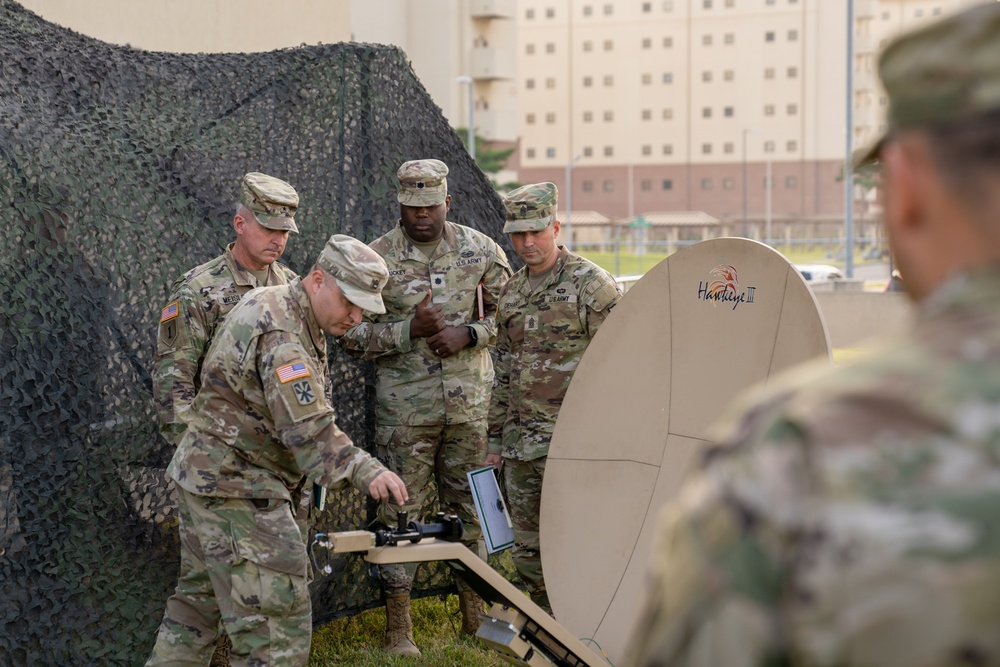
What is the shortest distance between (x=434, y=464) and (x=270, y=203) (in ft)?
5.21

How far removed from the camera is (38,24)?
5.47 meters

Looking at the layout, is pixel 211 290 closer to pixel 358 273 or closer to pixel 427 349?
pixel 427 349

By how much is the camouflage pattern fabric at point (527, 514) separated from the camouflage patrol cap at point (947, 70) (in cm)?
431

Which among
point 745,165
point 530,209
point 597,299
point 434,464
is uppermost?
point 745,165

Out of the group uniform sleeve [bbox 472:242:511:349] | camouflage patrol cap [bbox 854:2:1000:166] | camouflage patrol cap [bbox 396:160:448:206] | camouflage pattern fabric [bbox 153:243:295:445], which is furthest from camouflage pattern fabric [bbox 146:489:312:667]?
camouflage patrol cap [bbox 854:2:1000:166]

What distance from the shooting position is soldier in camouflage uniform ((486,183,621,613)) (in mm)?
5262

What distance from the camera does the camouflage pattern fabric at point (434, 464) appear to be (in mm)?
5629

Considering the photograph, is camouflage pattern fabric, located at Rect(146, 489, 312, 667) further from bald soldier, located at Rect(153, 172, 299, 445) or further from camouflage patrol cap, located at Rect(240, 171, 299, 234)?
camouflage patrol cap, located at Rect(240, 171, 299, 234)

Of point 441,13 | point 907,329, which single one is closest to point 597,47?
point 441,13

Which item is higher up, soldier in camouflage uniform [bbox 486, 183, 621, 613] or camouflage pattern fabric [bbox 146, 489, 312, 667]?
soldier in camouflage uniform [bbox 486, 183, 621, 613]

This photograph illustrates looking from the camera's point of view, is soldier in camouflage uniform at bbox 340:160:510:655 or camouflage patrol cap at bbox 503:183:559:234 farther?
soldier in camouflage uniform at bbox 340:160:510:655

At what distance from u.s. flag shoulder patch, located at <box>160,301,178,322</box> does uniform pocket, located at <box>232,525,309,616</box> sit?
1223 millimetres

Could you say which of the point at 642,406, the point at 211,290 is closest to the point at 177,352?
the point at 211,290

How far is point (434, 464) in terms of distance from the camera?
19.0 feet
